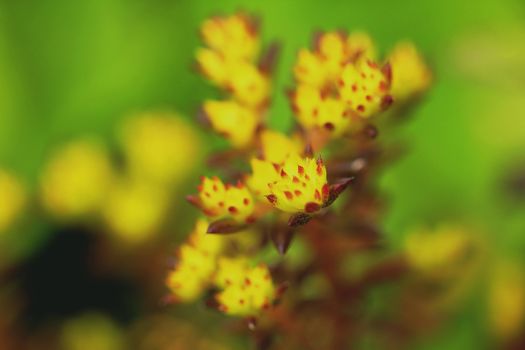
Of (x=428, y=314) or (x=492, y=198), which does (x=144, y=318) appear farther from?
(x=492, y=198)

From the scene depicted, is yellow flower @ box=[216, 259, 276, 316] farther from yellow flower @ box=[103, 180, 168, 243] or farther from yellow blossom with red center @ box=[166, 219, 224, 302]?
yellow flower @ box=[103, 180, 168, 243]

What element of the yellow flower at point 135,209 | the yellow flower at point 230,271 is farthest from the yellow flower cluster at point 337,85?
the yellow flower at point 135,209

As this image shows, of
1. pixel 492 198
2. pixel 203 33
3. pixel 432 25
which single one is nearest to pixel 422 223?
pixel 492 198

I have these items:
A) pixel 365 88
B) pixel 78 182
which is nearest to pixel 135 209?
pixel 78 182

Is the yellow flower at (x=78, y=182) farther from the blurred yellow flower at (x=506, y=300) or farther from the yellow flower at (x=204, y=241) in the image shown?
the blurred yellow flower at (x=506, y=300)

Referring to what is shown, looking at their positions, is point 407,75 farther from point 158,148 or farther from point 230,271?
point 158,148

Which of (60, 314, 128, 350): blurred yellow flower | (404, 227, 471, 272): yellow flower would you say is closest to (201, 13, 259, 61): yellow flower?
(404, 227, 471, 272): yellow flower

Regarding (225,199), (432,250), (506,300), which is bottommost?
(506,300)
